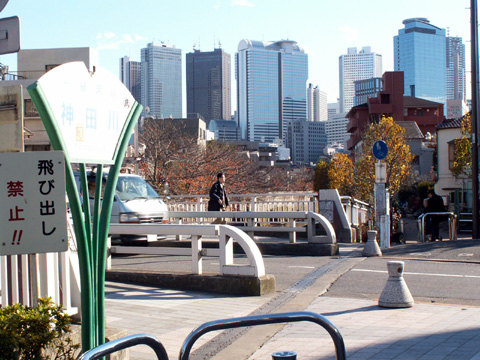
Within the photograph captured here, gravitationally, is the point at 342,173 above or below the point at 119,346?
above

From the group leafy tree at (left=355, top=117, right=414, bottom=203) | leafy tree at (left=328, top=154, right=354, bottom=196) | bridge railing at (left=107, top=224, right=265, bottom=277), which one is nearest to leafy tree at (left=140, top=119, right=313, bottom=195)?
leafy tree at (left=355, top=117, right=414, bottom=203)

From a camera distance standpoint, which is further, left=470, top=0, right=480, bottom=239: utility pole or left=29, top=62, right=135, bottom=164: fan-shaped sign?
left=470, top=0, right=480, bottom=239: utility pole

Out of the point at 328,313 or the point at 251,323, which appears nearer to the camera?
the point at 251,323

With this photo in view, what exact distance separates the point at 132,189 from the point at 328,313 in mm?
9417

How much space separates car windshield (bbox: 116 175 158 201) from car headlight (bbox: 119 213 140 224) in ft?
1.95

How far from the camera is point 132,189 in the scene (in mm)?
16062

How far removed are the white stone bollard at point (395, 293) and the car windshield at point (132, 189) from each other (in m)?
8.98

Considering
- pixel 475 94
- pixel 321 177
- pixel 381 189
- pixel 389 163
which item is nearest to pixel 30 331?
pixel 381 189

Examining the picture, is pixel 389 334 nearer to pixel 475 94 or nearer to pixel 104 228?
pixel 104 228

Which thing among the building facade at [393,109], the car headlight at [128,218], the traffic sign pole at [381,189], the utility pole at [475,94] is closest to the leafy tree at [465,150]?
the utility pole at [475,94]

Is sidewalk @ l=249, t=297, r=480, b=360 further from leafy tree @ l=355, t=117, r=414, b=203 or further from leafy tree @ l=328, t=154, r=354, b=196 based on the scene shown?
leafy tree @ l=328, t=154, r=354, b=196

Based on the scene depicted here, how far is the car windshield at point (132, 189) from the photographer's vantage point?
15.7m

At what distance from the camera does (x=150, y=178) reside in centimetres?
3456

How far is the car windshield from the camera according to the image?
15700 mm
